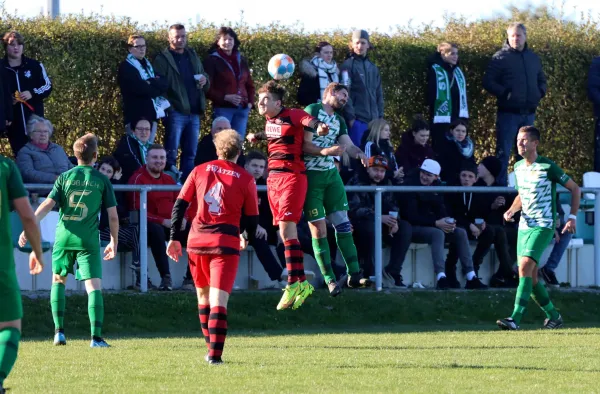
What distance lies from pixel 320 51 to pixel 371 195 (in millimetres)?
2990

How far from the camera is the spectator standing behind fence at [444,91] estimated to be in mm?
19906

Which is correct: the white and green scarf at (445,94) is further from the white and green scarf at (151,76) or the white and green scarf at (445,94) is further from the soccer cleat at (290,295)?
the soccer cleat at (290,295)

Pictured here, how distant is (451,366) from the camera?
10.7 metres

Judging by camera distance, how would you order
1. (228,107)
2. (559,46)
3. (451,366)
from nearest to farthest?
(451,366), (228,107), (559,46)

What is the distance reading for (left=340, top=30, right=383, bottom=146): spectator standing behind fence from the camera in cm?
1903

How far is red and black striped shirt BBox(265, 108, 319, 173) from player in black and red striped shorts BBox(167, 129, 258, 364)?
2.39m

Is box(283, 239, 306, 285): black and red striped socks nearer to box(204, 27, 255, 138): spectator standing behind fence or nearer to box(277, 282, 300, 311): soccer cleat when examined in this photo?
box(277, 282, 300, 311): soccer cleat

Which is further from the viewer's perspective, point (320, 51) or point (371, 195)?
point (320, 51)

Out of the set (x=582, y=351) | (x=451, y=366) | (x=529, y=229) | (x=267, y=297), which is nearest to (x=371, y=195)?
(x=267, y=297)

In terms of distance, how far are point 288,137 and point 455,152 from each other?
654 cm

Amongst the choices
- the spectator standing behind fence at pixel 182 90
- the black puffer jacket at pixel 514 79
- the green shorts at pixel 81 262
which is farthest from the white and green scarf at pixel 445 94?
the green shorts at pixel 81 262

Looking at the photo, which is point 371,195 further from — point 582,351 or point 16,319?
point 16,319

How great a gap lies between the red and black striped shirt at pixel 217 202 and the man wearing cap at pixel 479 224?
7812mm

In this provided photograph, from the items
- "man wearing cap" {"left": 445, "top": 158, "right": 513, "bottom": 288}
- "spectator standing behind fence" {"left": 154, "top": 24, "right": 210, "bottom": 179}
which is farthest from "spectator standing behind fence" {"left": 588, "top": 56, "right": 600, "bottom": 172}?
"spectator standing behind fence" {"left": 154, "top": 24, "right": 210, "bottom": 179}
